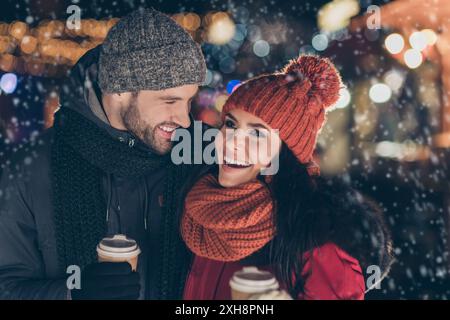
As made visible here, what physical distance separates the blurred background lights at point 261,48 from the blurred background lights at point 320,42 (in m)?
0.55

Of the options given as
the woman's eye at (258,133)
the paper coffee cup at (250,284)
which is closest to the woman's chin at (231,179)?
the woman's eye at (258,133)

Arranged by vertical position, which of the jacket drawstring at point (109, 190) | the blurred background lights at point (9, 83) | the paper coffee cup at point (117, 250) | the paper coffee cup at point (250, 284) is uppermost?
the blurred background lights at point (9, 83)

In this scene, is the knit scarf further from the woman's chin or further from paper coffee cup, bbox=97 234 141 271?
paper coffee cup, bbox=97 234 141 271

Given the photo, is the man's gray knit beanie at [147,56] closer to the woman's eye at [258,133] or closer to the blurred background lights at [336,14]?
the woman's eye at [258,133]

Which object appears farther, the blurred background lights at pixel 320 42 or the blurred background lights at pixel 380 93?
the blurred background lights at pixel 380 93

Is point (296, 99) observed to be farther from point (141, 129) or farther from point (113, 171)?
point (113, 171)

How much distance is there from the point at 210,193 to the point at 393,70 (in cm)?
461

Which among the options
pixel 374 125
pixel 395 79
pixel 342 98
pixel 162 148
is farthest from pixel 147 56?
pixel 374 125

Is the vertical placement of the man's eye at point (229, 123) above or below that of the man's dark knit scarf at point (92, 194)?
above

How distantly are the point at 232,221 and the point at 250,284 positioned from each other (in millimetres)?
498

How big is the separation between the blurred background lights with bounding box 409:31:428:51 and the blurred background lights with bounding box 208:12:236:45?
202cm

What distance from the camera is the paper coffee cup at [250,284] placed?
1704 millimetres

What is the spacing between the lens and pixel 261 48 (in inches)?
249
